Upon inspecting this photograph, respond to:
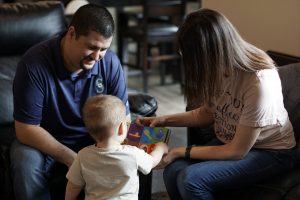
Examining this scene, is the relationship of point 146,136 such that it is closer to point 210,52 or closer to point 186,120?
point 186,120

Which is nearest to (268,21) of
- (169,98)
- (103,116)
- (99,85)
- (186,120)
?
(186,120)

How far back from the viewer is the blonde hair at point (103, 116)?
1.54 m

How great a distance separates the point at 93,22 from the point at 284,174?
0.98m

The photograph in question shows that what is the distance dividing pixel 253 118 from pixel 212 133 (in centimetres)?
47

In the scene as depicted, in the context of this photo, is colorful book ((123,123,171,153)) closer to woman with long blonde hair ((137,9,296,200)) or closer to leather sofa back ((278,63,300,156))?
woman with long blonde hair ((137,9,296,200))

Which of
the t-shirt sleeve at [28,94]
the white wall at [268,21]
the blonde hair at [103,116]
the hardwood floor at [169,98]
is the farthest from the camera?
the hardwood floor at [169,98]

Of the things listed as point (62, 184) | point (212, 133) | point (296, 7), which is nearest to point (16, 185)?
point (62, 184)

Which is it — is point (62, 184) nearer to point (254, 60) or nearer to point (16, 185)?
point (16, 185)

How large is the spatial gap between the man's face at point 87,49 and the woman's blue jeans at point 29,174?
16.4 inches

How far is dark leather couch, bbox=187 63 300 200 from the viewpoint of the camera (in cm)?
172

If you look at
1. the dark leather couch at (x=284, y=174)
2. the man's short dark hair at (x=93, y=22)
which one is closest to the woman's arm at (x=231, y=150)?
the dark leather couch at (x=284, y=174)

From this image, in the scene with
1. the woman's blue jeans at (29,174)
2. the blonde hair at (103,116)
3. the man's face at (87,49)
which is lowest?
the woman's blue jeans at (29,174)

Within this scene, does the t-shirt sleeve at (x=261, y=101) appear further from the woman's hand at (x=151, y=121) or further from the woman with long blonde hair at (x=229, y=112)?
the woman's hand at (x=151, y=121)

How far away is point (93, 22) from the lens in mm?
1815
